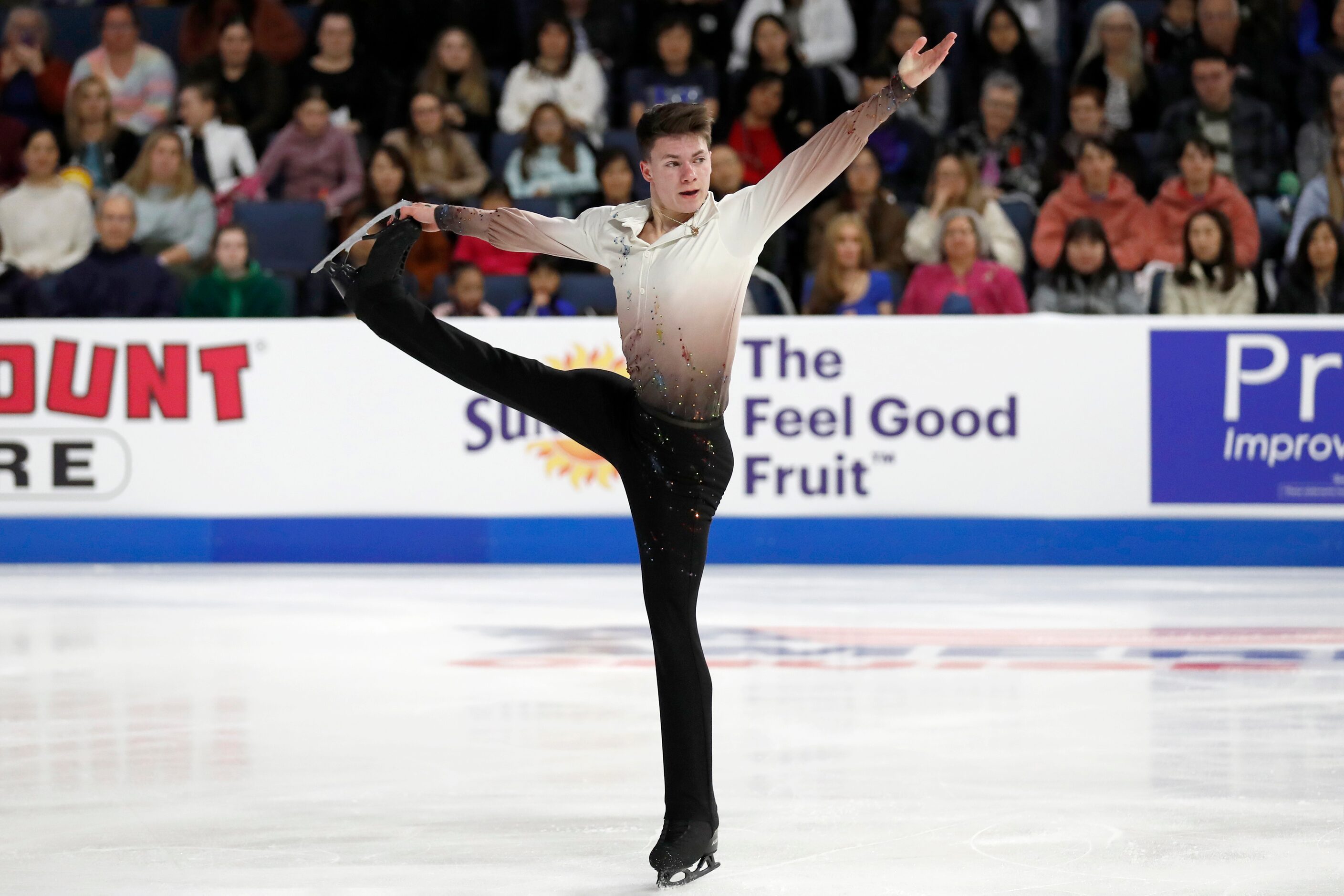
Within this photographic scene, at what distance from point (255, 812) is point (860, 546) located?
4833 millimetres

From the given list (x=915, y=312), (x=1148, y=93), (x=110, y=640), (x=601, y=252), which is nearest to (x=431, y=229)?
(x=601, y=252)

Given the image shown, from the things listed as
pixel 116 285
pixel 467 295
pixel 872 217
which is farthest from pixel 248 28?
pixel 872 217

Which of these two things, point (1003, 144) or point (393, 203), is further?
point (1003, 144)

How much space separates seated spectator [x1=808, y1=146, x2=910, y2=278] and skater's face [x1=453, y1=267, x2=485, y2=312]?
67.4 inches

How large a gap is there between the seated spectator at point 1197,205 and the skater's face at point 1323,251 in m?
0.63

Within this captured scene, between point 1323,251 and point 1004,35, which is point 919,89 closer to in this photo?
point 1004,35

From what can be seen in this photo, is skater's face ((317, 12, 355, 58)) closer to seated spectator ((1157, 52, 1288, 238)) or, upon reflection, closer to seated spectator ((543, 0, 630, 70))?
seated spectator ((543, 0, 630, 70))

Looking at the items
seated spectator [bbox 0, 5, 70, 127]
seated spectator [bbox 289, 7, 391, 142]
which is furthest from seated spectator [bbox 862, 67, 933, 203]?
seated spectator [bbox 0, 5, 70, 127]

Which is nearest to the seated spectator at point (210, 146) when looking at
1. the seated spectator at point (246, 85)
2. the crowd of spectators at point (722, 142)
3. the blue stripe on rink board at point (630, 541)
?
the crowd of spectators at point (722, 142)

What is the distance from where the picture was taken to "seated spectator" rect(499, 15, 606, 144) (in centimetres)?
1051

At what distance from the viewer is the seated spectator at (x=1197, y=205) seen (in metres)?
9.34

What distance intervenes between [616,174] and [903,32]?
2.24m

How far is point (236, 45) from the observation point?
1097 cm

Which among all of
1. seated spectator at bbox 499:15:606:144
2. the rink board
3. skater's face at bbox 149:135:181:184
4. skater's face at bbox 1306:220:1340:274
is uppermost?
seated spectator at bbox 499:15:606:144
